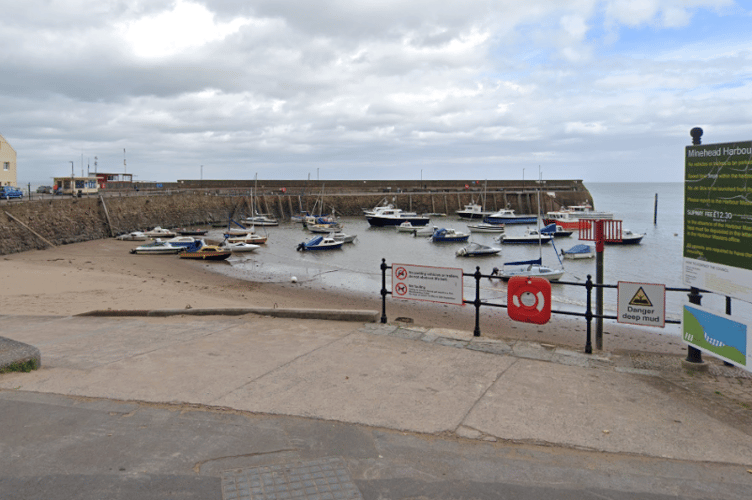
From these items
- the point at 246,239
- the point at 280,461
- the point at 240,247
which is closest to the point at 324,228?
the point at 246,239

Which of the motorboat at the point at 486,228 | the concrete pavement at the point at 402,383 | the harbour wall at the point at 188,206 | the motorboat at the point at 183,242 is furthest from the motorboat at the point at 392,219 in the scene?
the concrete pavement at the point at 402,383

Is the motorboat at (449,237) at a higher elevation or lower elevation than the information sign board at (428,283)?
lower

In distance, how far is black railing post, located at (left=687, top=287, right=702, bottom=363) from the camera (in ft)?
24.6

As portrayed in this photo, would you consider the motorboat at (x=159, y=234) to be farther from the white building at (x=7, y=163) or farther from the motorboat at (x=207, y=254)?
the white building at (x=7, y=163)

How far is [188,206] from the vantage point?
74562 millimetres

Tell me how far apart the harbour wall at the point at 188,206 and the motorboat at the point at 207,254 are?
35.0 ft

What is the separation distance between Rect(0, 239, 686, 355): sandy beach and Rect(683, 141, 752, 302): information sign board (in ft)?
16.6

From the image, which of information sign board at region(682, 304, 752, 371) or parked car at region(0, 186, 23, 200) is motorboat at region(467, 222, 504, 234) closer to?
parked car at region(0, 186, 23, 200)

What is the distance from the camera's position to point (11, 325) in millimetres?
10547

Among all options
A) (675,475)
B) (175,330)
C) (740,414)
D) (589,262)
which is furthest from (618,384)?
(589,262)

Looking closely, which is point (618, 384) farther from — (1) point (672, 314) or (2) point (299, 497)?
(1) point (672, 314)

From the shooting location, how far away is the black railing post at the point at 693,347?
7484 millimetres

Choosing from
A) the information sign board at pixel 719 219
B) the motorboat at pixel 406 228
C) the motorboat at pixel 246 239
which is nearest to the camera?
the information sign board at pixel 719 219

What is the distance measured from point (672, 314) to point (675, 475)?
71.8 feet
